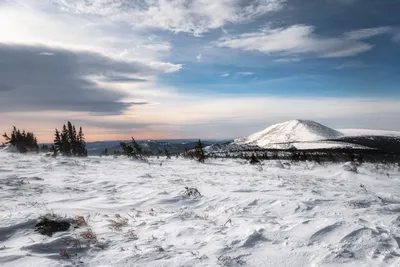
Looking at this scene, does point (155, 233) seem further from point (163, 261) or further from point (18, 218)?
point (18, 218)

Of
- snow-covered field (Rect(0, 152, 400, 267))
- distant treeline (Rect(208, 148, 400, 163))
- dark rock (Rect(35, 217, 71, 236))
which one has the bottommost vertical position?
distant treeline (Rect(208, 148, 400, 163))

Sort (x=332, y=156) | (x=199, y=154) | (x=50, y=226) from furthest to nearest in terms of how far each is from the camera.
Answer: (x=332, y=156)
(x=199, y=154)
(x=50, y=226)

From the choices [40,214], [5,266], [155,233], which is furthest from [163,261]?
[40,214]

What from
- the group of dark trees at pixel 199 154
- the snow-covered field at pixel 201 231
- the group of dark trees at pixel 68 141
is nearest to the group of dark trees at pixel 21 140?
the group of dark trees at pixel 68 141

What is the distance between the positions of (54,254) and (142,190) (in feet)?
19.3

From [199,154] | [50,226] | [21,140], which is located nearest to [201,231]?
[50,226]

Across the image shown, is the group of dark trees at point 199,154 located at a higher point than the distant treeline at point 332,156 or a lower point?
higher

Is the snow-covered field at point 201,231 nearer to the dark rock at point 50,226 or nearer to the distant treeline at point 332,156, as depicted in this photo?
the dark rock at point 50,226

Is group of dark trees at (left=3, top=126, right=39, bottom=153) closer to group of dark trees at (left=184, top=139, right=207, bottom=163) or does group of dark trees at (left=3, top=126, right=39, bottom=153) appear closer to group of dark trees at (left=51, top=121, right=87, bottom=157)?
group of dark trees at (left=51, top=121, right=87, bottom=157)

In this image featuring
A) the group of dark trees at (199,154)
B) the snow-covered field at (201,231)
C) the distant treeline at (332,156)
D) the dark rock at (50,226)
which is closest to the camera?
the snow-covered field at (201,231)

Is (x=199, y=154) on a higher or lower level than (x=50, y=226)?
lower

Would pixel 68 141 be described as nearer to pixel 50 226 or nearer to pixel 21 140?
pixel 21 140

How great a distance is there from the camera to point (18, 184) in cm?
1062

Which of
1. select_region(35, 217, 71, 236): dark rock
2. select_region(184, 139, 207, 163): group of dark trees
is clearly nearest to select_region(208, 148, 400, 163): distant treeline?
select_region(184, 139, 207, 163): group of dark trees
